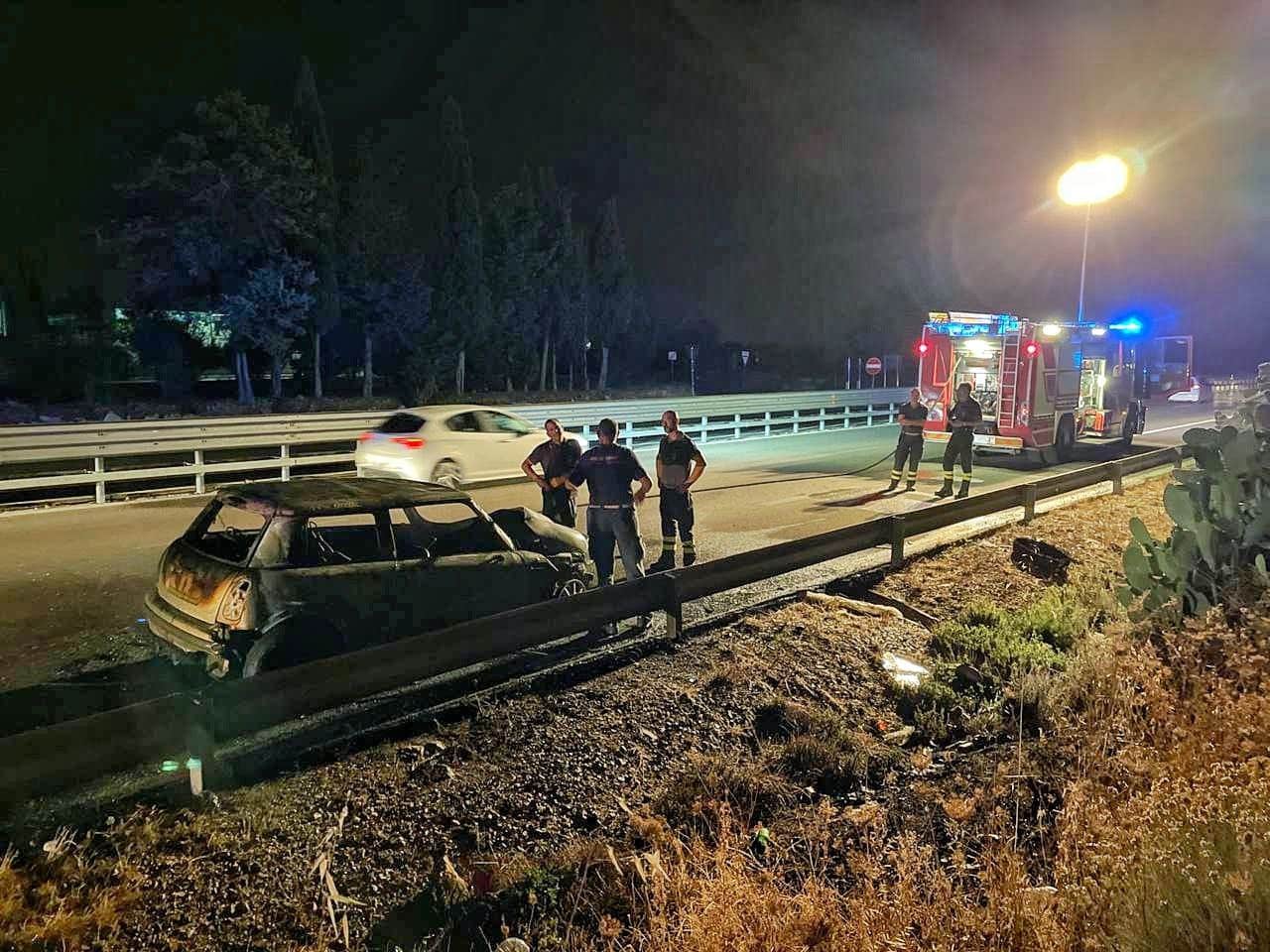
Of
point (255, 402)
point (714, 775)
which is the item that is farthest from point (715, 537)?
point (255, 402)

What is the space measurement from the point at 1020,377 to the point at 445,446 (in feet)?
37.3

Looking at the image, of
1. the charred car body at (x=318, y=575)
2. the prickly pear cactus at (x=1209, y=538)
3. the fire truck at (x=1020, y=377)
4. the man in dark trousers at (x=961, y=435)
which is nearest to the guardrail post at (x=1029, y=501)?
the man in dark trousers at (x=961, y=435)

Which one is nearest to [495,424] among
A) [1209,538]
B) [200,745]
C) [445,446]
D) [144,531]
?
[445,446]

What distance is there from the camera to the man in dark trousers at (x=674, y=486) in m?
8.59

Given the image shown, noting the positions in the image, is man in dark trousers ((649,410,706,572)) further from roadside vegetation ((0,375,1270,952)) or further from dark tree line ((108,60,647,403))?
dark tree line ((108,60,647,403))

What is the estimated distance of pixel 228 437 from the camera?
1490 cm

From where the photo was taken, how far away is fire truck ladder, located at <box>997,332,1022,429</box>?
1761 cm

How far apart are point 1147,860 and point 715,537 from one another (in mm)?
7428

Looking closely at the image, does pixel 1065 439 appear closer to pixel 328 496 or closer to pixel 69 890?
pixel 328 496

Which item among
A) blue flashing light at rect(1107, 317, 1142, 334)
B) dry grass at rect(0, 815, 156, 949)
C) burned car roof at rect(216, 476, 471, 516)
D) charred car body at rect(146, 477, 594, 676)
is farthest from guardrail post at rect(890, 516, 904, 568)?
blue flashing light at rect(1107, 317, 1142, 334)

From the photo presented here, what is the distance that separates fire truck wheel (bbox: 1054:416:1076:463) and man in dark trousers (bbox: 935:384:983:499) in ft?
19.1

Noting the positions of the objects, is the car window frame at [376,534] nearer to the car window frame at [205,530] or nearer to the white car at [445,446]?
the car window frame at [205,530]

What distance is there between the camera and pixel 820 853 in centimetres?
388

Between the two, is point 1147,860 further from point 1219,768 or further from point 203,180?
point 203,180
